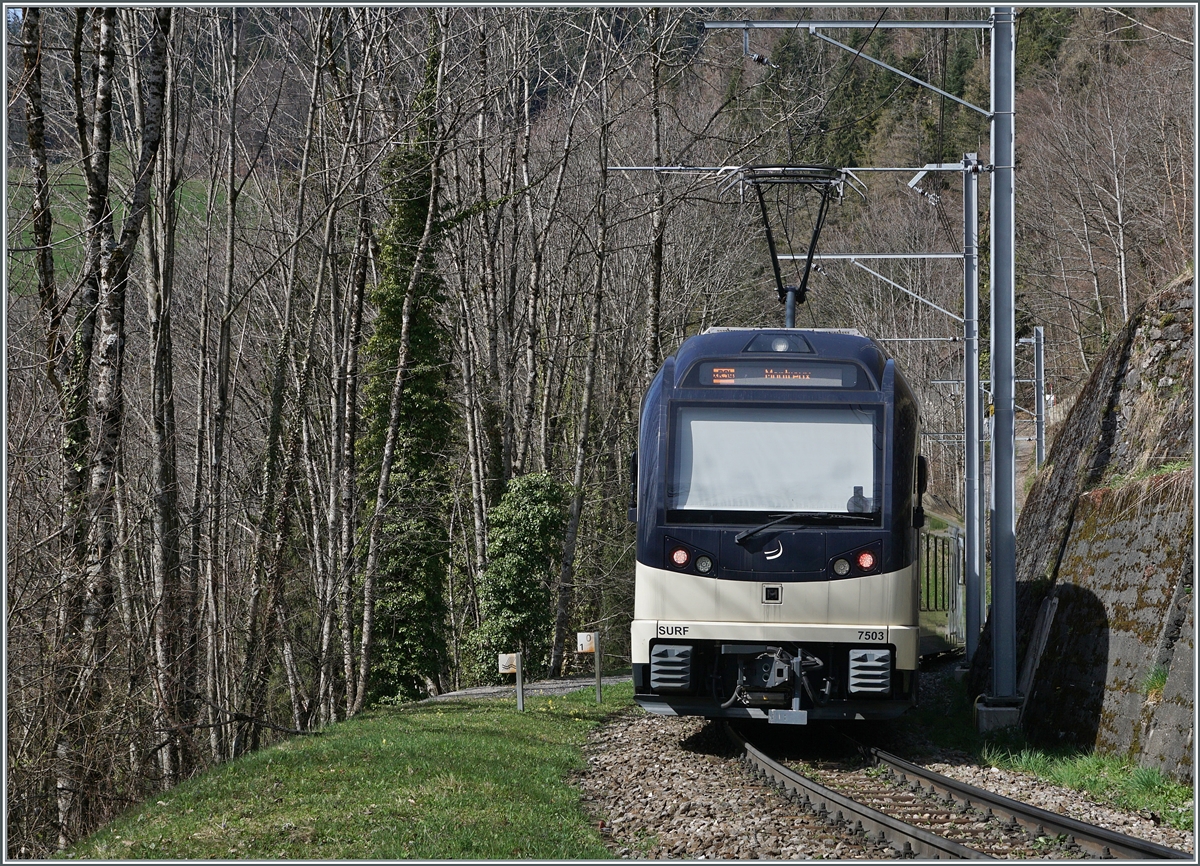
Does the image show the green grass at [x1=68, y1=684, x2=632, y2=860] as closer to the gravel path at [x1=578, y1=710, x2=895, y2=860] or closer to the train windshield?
the gravel path at [x1=578, y1=710, x2=895, y2=860]

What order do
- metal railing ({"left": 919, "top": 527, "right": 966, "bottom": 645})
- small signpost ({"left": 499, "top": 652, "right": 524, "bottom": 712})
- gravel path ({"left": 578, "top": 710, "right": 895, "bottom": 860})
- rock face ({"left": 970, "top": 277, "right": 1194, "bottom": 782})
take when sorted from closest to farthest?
gravel path ({"left": 578, "top": 710, "right": 895, "bottom": 860})
rock face ({"left": 970, "top": 277, "right": 1194, "bottom": 782})
small signpost ({"left": 499, "top": 652, "right": 524, "bottom": 712})
metal railing ({"left": 919, "top": 527, "right": 966, "bottom": 645})

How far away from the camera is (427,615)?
1041 inches

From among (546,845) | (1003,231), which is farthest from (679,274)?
(546,845)

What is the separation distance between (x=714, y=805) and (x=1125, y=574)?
14.2ft

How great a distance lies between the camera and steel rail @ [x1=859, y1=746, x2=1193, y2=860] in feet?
21.4

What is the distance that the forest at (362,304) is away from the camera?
1179 cm

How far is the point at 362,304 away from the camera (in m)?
23.9

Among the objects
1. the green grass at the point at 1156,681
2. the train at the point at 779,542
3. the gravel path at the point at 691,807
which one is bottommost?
the gravel path at the point at 691,807

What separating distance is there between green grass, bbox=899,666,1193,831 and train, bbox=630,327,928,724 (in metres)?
1.10

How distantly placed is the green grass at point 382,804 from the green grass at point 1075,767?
3562mm

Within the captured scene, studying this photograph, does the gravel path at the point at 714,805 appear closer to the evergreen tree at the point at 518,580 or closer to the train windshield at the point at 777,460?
the train windshield at the point at 777,460

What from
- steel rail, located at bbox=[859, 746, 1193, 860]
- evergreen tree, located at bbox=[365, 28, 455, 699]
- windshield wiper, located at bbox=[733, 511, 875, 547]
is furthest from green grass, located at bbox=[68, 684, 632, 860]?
evergreen tree, located at bbox=[365, 28, 455, 699]

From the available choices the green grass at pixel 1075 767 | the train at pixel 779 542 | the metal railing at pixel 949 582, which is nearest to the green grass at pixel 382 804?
the train at pixel 779 542

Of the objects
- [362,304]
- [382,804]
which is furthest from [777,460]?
[362,304]
